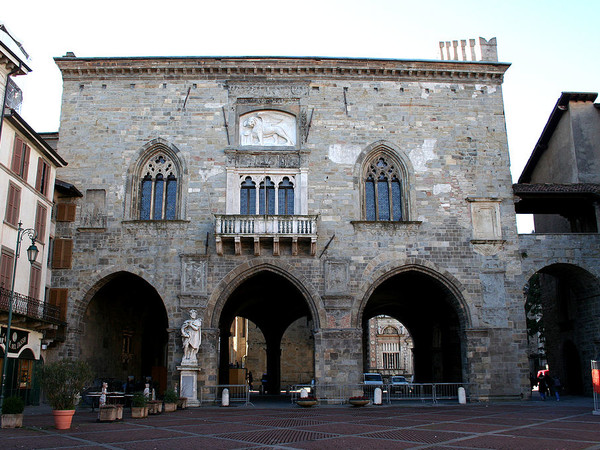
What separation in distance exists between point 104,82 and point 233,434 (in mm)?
19228

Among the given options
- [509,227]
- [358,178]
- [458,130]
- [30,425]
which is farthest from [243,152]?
[30,425]

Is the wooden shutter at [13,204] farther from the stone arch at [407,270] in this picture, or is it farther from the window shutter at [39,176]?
the stone arch at [407,270]

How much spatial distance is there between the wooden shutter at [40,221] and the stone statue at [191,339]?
6.77m

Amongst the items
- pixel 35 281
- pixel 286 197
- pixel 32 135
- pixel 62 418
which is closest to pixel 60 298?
pixel 35 281

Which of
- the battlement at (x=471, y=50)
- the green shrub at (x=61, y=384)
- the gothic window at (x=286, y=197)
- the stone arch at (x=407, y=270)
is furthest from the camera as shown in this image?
the battlement at (x=471, y=50)

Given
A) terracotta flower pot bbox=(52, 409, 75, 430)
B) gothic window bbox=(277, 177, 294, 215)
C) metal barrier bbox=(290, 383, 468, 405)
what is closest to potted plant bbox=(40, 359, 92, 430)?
terracotta flower pot bbox=(52, 409, 75, 430)

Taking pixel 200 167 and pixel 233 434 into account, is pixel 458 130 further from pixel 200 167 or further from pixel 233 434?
pixel 233 434

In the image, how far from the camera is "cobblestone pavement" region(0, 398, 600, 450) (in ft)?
38.9

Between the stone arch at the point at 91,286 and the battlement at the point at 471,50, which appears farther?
the battlement at the point at 471,50

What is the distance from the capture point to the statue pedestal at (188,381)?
922 inches

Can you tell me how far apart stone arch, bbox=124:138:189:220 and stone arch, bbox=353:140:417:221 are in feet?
24.8

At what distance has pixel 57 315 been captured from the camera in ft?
79.9

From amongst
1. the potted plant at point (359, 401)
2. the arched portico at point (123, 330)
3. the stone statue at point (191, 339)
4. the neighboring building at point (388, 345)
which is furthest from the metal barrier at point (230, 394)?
the neighboring building at point (388, 345)

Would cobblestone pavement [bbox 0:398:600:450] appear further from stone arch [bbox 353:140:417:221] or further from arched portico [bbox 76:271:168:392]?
stone arch [bbox 353:140:417:221]
